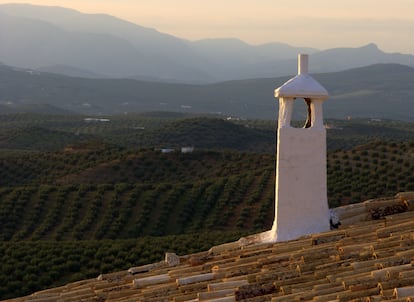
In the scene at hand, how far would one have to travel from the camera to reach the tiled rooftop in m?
6.00

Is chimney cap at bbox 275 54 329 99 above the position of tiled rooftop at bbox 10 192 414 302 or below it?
above

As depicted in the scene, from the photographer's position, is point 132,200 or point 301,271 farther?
point 132,200

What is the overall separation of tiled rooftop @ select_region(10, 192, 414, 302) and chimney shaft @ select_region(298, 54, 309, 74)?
181cm

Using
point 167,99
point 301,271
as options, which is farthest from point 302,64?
point 167,99

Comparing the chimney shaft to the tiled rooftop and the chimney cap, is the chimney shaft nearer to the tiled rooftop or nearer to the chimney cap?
the chimney cap

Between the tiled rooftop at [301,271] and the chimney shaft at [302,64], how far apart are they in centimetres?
181

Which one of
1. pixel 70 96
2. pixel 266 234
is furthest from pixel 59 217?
pixel 70 96

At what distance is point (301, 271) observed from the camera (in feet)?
22.4

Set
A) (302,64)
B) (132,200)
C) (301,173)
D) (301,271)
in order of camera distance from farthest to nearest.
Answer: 1. (132,200)
2. (302,64)
3. (301,173)
4. (301,271)

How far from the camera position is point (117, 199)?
3191 cm

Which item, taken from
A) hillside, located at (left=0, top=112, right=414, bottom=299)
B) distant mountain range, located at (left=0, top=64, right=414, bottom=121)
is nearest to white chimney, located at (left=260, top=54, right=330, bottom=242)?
hillside, located at (left=0, top=112, right=414, bottom=299)

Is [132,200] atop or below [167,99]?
below

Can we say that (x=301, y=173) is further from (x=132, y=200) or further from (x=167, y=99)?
(x=167, y=99)

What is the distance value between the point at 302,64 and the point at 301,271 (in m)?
3.12
